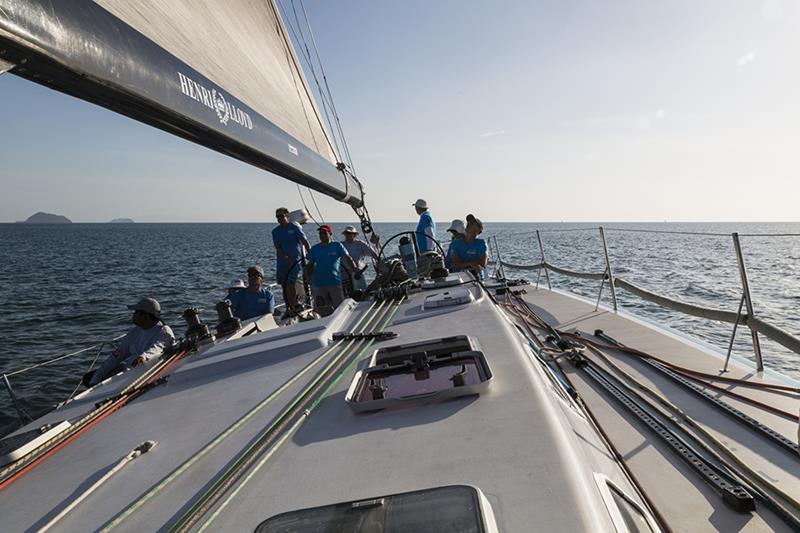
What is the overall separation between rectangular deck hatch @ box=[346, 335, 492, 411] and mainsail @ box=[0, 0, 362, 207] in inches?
53.6

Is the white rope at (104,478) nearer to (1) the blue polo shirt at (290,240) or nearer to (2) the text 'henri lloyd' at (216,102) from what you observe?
(2) the text 'henri lloyd' at (216,102)

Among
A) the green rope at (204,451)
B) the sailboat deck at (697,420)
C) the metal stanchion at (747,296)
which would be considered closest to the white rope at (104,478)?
the green rope at (204,451)

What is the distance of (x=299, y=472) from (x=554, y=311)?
475cm

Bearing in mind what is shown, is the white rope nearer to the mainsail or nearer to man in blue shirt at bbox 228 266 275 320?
the mainsail

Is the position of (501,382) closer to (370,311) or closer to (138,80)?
(138,80)

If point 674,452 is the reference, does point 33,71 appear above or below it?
above

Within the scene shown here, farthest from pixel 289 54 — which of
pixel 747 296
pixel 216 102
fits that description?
pixel 747 296

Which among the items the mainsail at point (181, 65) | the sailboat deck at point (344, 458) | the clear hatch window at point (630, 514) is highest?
the mainsail at point (181, 65)

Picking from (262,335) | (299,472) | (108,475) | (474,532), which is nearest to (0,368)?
(262,335)

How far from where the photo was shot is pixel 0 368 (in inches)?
361

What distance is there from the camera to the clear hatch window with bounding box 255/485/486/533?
106cm

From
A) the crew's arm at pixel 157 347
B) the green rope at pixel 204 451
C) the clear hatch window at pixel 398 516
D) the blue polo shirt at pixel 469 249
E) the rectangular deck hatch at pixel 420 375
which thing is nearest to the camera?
the clear hatch window at pixel 398 516

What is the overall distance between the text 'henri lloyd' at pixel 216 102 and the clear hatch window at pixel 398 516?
1696 millimetres

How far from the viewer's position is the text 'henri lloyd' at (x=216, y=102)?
197cm
